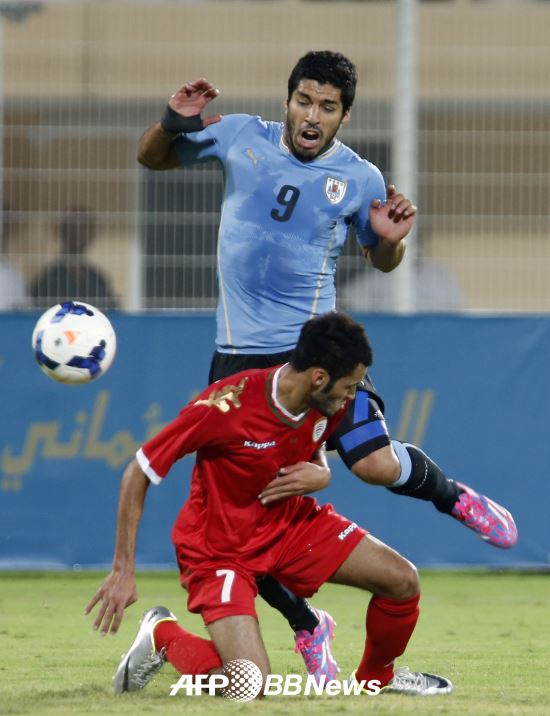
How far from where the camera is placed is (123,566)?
574 centimetres

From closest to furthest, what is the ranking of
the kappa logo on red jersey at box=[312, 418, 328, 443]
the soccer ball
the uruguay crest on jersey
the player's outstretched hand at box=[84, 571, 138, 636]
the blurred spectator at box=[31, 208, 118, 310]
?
the player's outstretched hand at box=[84, 571, 138, 636] → the kappa logo on red jersey at box=[312, 418, 328, 443] → the uruguay crest on jersey → the soccer ball → the blurred spectator at box=[31, 208, 118, 310]

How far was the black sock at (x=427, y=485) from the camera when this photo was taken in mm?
6516

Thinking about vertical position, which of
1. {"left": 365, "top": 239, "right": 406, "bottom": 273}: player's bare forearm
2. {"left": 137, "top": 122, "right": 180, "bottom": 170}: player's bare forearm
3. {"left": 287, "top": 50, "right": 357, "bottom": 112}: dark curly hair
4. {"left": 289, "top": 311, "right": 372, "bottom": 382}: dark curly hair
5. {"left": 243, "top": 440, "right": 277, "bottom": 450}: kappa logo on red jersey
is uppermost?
{"left": 287, "top": 50, "right": 357, "bottom": 112}: dark curly hair

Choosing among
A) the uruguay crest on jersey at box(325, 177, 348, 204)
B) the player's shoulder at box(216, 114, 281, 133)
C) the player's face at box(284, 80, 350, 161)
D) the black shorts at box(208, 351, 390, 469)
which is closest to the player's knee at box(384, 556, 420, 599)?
the black shorts at box(208, 351, 390, 469)

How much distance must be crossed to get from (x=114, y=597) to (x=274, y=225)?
167 cm

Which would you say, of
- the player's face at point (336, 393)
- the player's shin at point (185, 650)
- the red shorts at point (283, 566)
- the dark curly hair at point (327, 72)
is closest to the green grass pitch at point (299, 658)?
the player's shin at point (185, 650)

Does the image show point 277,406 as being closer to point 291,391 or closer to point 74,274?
point 291,391

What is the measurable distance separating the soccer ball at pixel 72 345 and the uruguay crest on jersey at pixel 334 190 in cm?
127

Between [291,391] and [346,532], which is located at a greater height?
[291,391]

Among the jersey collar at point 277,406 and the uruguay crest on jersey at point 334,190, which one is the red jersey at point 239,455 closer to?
the jersey collar at point 277,406

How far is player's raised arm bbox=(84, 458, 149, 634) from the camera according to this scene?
5.64 meters

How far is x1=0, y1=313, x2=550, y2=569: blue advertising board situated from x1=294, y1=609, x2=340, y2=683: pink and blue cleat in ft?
11.9

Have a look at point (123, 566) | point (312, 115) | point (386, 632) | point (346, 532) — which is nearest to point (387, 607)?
point (386, 632)

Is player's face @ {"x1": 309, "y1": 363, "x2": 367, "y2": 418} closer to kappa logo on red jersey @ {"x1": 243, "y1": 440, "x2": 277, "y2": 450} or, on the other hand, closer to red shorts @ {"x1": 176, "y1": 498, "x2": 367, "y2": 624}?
kappa logo on red jersey @ {"x1": 243, "y1": 440, "x2": 277, "y2": 450}
